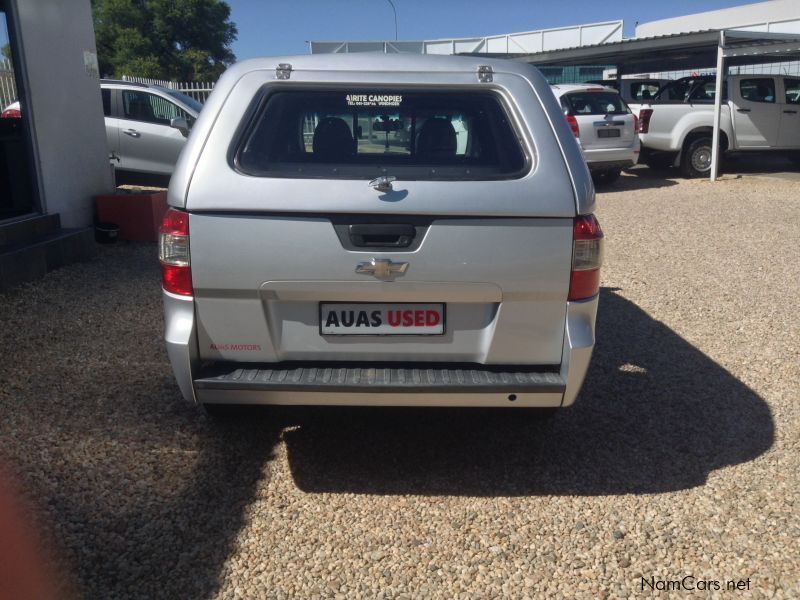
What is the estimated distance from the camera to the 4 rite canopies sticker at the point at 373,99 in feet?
11.1

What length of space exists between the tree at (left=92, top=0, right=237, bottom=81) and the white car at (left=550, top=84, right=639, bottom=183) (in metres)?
35.5

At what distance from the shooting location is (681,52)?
17688mm

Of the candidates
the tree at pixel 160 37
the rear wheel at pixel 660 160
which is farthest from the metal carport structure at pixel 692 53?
the tree at pixel 160 37

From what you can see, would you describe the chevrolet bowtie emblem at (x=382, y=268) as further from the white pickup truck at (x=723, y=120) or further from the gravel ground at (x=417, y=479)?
the white pickup truck at (x=723, y=120)

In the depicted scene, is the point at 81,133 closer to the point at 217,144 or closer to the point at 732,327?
the point at 217,144

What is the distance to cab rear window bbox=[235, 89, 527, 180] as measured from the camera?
3.23 metres

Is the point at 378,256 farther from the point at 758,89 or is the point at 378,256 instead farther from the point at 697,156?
the point at 758,89

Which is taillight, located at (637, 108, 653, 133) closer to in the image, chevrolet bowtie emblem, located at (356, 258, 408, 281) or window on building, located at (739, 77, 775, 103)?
window on building, located at (739, 77, 775, 103)

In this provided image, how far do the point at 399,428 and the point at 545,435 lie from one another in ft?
2.61

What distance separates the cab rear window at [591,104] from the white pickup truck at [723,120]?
184 cm

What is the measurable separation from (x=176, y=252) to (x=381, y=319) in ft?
2.92

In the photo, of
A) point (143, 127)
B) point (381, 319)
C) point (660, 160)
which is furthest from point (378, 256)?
point (660, 160)

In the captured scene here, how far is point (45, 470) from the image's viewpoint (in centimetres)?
360

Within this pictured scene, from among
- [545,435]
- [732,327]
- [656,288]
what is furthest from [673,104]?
[545,435]
